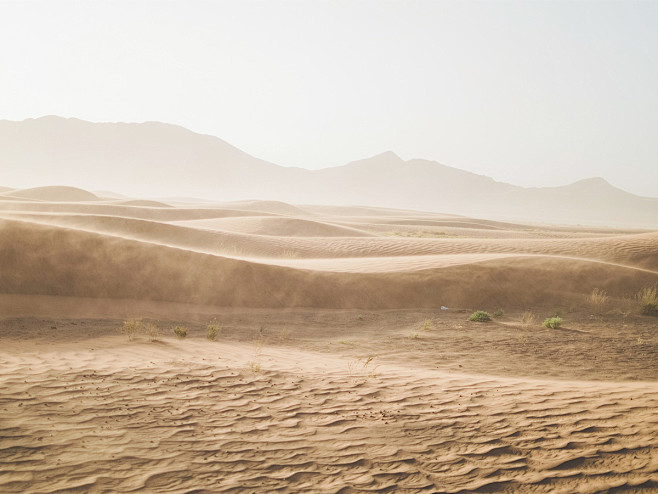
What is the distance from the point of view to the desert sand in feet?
13.5

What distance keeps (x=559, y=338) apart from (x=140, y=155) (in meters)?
206

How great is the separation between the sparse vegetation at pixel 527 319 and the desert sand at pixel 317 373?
92 mm

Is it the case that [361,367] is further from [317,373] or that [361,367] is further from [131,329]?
[131,329]

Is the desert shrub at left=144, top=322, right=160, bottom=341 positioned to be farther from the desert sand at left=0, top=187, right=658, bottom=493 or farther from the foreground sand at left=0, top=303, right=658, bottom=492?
the foreground sand at left=0, top=303, right=658, bottom=492

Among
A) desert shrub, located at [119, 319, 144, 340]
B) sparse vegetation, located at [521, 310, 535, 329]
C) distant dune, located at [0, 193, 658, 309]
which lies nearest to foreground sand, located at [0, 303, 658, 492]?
desert shrub, located at [119, 319, 144, 340]

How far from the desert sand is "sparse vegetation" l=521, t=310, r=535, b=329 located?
0.30ft

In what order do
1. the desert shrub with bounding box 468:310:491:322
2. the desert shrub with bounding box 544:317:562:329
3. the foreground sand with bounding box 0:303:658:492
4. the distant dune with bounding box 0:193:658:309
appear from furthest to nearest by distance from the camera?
the distant dune with bounding box 0:193:658:309 → the desert shrub with bounding box 468:310:491:322 → the desert shrub with bounding box 544:317:562:329 → the foreground sand with bounding box 0:303:658:492

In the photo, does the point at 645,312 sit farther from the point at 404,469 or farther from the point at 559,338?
the point at 404,469

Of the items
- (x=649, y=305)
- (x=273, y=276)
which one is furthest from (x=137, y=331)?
(x=649, y=305)

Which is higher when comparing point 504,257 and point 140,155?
point 140,155

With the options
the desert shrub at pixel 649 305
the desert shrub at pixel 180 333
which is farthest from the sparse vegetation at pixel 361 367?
the desert shrub at pixel 649 305

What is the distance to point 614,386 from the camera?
616cm

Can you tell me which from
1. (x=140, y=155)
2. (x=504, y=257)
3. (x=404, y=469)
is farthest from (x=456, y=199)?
(x=404, y=469)

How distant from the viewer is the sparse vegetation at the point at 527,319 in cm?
1138
